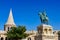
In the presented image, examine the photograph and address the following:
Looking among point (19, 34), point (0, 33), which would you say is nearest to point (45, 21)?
point (19, 34)

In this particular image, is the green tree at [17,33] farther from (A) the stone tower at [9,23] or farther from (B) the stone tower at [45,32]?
(A) the stone tower at [9,23]

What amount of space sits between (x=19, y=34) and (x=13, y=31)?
1.81m

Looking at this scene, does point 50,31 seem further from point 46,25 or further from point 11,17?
point 11,17

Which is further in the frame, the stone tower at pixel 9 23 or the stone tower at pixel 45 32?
the stone tower at pixel 9 23

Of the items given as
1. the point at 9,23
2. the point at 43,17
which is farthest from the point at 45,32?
the point at 9,23

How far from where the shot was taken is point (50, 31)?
39250mm

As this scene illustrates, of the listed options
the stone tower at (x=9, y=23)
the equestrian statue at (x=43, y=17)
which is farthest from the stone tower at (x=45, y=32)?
the stone tower at (x=9, y=23)

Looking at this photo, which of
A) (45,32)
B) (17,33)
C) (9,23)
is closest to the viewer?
(45,32)

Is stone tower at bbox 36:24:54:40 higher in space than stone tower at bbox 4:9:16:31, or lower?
lower

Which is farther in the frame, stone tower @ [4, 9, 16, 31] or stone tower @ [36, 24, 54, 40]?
stone tower @ [4, 9, 16, 31]

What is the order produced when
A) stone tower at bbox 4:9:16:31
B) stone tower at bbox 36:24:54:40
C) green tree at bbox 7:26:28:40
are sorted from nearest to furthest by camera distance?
stone tower at bbox 36:24:54:40 → green tree at bbox 7:26:28:40 → stone tower at bbox 4:9:16:31

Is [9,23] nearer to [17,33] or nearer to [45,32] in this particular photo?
[17,33]

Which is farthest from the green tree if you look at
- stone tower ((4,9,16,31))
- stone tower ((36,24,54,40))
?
stone tower ((4,9,16,31))

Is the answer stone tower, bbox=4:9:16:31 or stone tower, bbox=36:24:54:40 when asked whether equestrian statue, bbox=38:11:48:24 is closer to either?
stone tower, bbox=36:24:54:40
